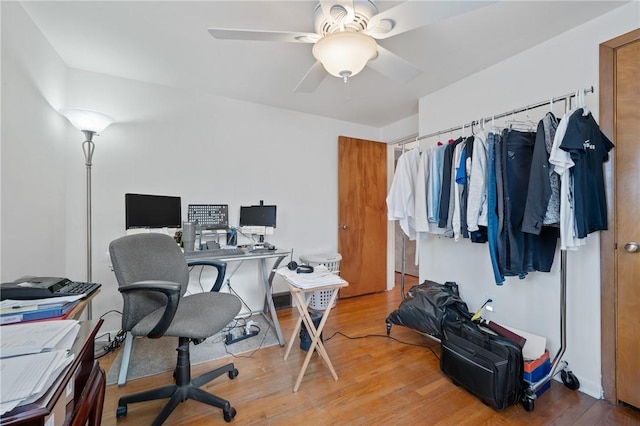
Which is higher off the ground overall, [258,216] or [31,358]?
[258,216]

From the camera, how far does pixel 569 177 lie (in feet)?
4.92

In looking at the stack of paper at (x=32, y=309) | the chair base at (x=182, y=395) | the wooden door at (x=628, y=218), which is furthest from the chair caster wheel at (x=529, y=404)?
the stack of paper at (x=32, y=309)

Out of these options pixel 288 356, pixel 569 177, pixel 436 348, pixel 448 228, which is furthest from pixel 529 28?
pixel 288 356

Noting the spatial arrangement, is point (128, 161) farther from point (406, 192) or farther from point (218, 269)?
point (406, 192)

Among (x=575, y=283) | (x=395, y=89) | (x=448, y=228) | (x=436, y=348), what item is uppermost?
(x=395, y=89)

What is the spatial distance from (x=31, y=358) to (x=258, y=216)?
211 centimetres

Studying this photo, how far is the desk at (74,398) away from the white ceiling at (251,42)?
1.80 metres

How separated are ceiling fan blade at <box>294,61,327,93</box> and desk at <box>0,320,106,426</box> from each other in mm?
1659

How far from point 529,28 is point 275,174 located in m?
2.49

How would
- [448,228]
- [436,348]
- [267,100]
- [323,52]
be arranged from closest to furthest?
[323,52] < [448,228] < [436,348] < [267,100]

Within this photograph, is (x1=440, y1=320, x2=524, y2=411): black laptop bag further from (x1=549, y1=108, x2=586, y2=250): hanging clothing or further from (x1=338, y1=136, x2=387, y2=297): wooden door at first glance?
(x1=338, y1=136, x2=387, y2=297): wooden door

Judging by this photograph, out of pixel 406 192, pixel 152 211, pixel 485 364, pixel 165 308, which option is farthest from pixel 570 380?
pixel 152 211

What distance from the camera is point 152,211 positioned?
226 centimetres

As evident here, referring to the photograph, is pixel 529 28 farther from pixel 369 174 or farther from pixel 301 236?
pixel 301 236
